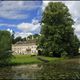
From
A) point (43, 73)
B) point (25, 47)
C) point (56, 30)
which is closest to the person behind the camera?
point (43, 73)

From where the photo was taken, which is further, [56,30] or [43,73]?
[56,30]

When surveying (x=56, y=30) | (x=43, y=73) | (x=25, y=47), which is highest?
(x=56, y=30)

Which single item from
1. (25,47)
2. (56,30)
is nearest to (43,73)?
(56,30)

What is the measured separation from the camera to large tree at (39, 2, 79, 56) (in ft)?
241

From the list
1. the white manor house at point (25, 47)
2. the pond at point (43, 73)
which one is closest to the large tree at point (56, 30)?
the pond at point (43, 73)

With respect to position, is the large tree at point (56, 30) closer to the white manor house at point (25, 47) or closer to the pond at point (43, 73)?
the pond at point (43, 73)

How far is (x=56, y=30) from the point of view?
7419 centimetres

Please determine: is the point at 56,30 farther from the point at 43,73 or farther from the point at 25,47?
the point at 25,47

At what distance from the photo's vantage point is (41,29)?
251ft

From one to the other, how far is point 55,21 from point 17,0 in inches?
2148

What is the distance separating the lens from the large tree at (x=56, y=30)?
7344 centimetres

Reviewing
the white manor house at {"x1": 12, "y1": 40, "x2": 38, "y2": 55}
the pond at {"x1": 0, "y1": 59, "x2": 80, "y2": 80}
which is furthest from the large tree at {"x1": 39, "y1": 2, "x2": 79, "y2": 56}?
the white manor house at {"x1": 12, "y1": 40, "x2": 38, "y2": 55}

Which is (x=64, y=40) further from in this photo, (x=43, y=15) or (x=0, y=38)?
(x=0, y=38)

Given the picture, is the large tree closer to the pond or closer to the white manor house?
the pond
